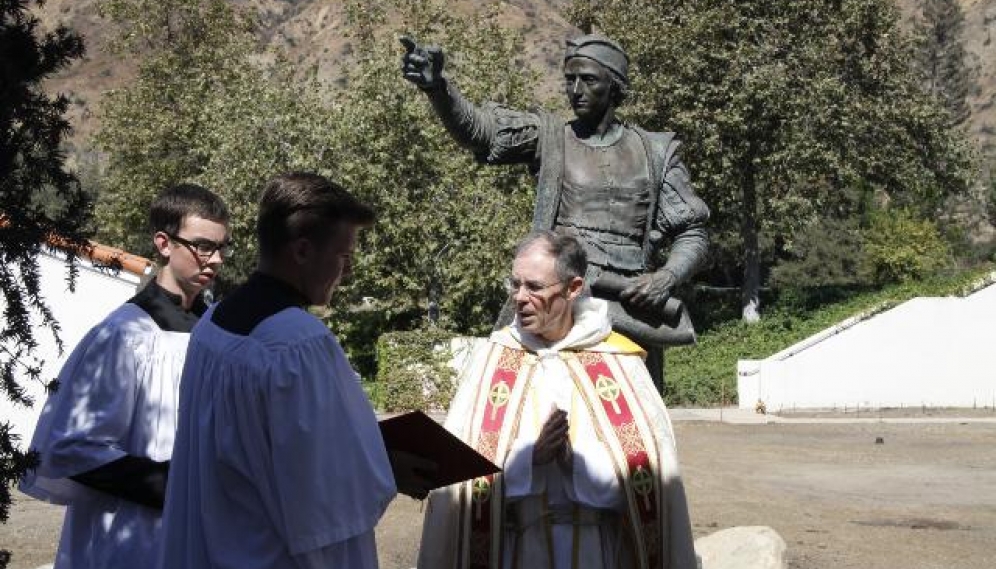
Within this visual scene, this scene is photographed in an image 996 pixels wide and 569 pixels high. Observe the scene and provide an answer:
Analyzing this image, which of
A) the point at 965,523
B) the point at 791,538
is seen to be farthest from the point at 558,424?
the point at 965,523

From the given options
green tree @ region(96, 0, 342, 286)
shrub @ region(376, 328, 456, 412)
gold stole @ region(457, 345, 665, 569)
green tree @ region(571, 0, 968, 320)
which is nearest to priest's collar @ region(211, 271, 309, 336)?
gold stole @ region(457, 345, 665, 569)

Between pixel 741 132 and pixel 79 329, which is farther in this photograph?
pixel 741 132

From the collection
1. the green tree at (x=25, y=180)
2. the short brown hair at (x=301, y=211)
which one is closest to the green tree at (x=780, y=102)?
the green tree at (x=25, y=180)

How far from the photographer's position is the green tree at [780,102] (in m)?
32.7

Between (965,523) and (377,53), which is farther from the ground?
(377,53)

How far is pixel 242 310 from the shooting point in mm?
3225

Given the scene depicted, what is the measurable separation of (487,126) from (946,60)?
70781 mm

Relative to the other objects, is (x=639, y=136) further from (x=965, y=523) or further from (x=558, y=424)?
(x=965, y=523)

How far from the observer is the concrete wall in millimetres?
26891

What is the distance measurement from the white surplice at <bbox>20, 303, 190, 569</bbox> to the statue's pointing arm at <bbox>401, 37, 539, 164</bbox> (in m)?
1.66

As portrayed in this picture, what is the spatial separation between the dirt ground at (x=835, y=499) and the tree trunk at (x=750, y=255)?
13.1m

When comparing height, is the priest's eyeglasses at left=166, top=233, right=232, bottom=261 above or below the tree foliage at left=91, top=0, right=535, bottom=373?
below

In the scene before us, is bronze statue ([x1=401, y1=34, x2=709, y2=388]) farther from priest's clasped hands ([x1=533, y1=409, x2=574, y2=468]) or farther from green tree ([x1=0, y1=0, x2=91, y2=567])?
green tree ([x1=0, y1=0, x2=91, y2=567])

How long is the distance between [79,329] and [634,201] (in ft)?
49.7
